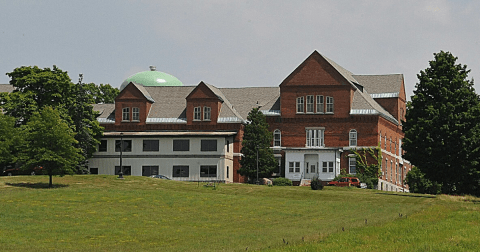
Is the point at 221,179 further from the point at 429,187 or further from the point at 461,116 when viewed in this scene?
the point at 461,116

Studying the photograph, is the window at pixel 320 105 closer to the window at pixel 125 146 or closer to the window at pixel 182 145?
the window at pixel 182 145

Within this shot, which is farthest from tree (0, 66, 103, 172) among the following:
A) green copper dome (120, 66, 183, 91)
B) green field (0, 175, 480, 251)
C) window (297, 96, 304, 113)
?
green copper dome (120, 66, 183, 91)

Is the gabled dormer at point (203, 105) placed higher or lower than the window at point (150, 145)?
higher

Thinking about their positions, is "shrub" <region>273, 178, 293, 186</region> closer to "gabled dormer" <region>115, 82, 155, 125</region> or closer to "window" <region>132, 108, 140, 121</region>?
"gabled dormer" <region>115, 82, 155, 125</region>

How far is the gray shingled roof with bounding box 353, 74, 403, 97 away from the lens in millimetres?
101375

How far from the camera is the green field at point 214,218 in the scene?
3209 centimetres

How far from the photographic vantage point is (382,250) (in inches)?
1115

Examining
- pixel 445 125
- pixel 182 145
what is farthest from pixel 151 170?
pixel 445 125

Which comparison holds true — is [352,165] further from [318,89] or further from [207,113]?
[207,113]

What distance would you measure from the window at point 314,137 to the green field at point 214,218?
16.6m

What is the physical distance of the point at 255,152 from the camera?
8581 centimetres

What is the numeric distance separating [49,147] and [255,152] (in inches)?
1032

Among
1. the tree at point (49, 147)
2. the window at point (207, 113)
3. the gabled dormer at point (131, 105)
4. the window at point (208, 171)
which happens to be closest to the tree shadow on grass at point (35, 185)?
the tree at point (49, 147)

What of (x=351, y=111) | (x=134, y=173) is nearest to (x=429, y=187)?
(x=351, y=111)
